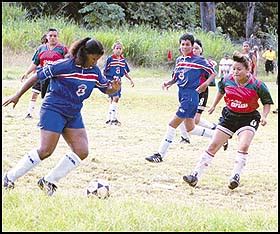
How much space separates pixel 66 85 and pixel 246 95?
2.28m

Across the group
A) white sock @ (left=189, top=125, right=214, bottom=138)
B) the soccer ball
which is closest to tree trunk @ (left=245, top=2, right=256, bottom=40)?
white sock @ (left=189, top=125, right=214, bottom=138)

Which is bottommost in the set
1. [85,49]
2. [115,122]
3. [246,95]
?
[115,122]

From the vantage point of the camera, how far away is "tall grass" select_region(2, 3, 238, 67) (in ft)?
104

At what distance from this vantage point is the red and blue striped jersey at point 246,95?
311 inches

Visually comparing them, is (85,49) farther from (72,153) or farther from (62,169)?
(62,169)

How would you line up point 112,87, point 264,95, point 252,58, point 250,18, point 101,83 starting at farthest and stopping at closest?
point 250,18 → point 252,58 → point 264,95 → point 112,87 → point 101,83

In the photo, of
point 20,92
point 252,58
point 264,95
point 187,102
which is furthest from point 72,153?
point 252,58

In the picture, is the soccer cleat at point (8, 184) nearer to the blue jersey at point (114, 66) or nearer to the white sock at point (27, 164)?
the white sock at point (27, 164)

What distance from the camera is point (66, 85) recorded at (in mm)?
6793

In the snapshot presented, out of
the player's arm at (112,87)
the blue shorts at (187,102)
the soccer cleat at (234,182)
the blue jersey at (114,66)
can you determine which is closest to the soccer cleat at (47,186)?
the player's arm at (112,87)

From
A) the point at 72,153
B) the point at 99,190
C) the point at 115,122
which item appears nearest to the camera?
the point at 99,190

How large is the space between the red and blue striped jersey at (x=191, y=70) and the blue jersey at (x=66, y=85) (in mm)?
3142

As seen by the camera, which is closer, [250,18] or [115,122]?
[115,122]

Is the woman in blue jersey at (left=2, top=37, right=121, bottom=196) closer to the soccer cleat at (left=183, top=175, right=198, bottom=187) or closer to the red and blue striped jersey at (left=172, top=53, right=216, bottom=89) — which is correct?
the soccer cleat at (left=183, top=175, right=198, bottom=187)
